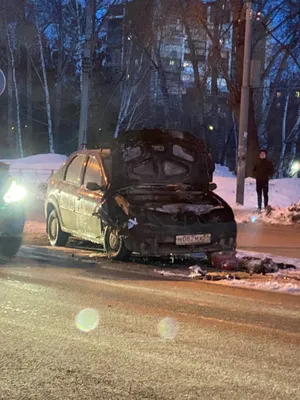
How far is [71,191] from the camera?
9.58 metres

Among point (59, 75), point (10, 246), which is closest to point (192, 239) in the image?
point (10, 246)

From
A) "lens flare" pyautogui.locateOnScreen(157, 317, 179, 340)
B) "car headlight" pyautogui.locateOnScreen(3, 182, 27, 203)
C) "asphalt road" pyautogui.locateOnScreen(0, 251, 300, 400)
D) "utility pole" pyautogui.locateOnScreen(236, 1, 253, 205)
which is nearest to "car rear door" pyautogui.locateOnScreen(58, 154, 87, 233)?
"car headlight" pyautogui.locateOnScreen(3, 182, 27, 203)

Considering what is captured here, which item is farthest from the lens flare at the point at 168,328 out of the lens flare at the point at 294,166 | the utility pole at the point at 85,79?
the lens flare at the point at 294,166

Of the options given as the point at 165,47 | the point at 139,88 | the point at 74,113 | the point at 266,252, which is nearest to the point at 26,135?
the point at 74,113

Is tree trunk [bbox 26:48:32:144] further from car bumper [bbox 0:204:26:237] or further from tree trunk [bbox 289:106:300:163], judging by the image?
car bumper [bbox 0:204:26:237]

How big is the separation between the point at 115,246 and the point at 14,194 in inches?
71.3

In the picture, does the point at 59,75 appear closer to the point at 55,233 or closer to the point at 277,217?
the point at 277,217

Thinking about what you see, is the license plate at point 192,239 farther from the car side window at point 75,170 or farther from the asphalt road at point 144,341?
the car side window at point 75,170

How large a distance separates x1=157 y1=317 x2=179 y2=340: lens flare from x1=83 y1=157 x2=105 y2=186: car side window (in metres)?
3.86

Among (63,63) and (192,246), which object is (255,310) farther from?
(63,63)

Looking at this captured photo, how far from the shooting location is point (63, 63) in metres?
38.0

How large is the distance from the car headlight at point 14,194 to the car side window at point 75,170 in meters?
1.11

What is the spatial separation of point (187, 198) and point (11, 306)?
3.49 metres

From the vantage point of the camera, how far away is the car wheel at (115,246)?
8.19 meters
